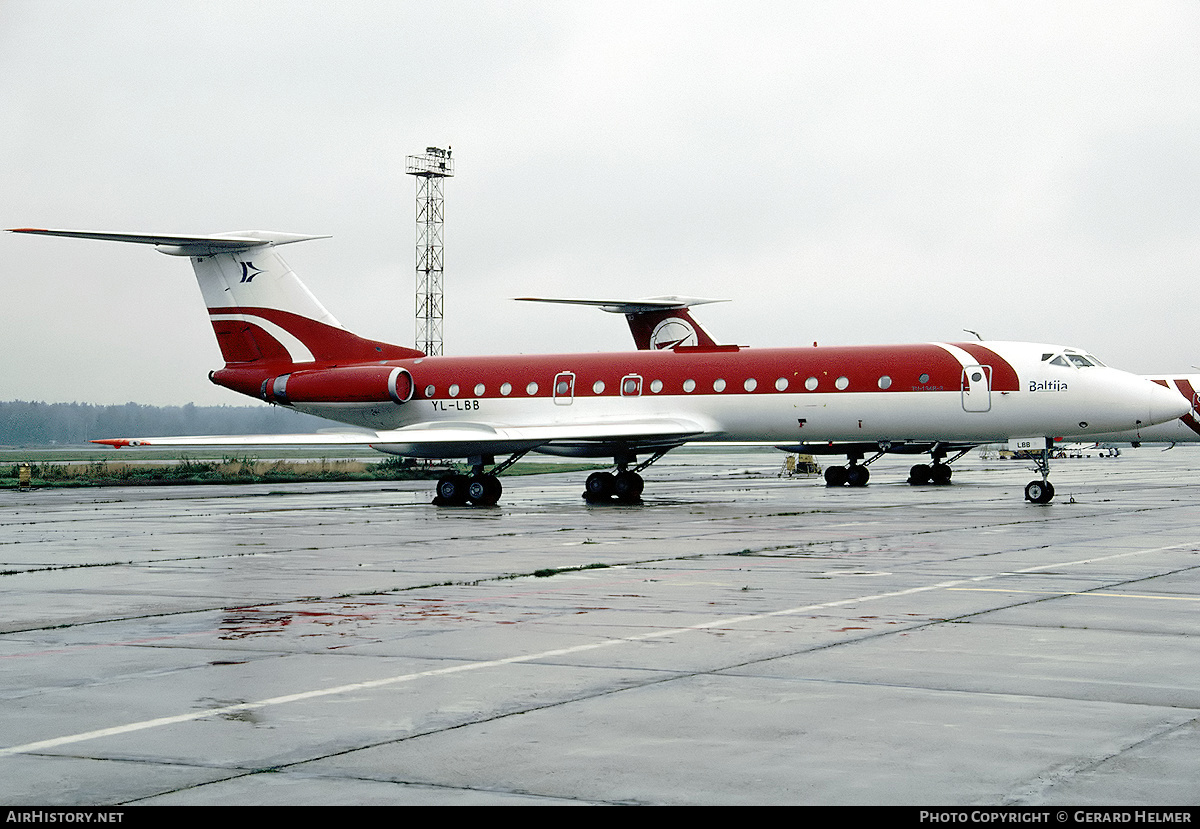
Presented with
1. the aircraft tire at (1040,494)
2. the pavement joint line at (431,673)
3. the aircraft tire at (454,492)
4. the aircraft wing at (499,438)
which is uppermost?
the aircraft wing at (499,438)

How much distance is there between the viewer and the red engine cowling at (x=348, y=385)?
96.6ft

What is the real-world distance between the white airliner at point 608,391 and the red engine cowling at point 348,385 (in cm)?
3

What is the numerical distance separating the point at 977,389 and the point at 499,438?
32.6ft

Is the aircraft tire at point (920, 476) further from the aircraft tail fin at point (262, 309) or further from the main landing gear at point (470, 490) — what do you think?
the aircraft tail fin at point (262, 309)

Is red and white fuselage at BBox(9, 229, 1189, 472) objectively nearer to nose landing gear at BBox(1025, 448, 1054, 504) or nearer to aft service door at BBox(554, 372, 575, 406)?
aft service door at BBox(554, 372, 575, 406)

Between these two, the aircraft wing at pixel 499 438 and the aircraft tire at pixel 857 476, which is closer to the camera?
the aircraft wing at pixel 499 438

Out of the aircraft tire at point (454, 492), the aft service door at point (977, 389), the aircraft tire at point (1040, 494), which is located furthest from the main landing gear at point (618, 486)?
the aircraft tire at point (1040, 494)

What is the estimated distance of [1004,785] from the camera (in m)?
5.22

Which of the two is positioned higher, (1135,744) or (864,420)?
(864,420)

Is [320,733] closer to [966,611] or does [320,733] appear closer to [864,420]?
[966,611]

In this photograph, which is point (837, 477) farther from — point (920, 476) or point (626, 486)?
point (626, 486)

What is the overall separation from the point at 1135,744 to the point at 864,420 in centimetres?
2113

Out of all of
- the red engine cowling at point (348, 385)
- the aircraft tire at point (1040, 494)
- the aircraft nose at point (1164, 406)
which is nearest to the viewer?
the aircraft nose at point (1164, 406)

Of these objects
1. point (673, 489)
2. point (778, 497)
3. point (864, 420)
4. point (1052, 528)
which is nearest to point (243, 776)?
point (1052, 528)
